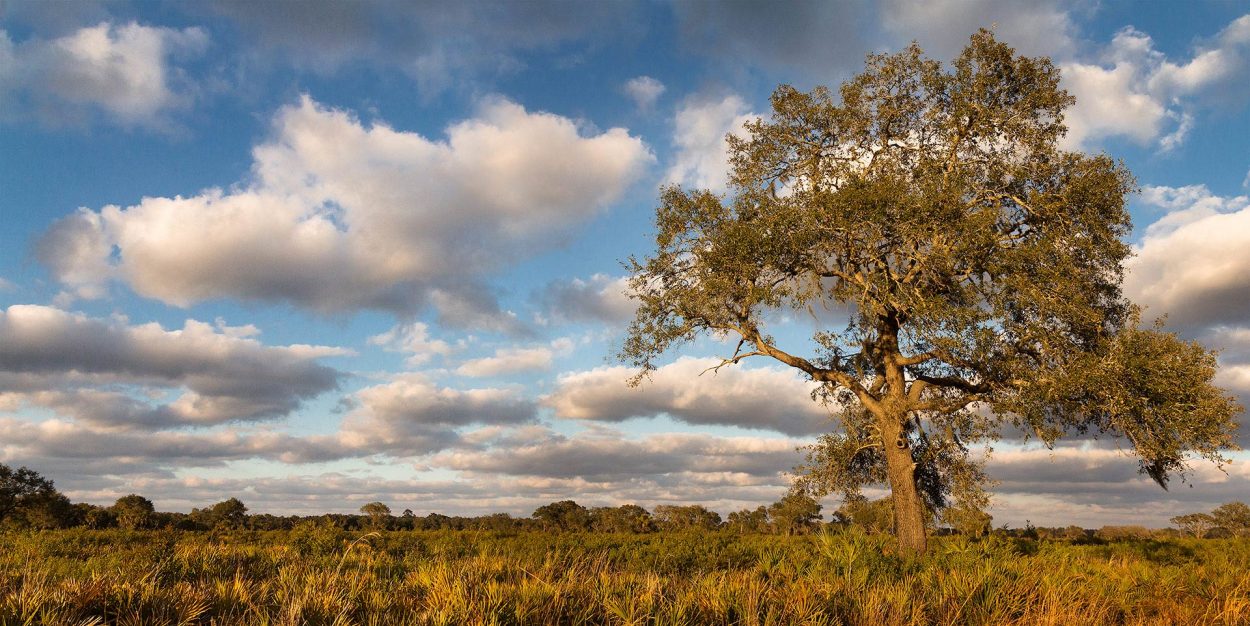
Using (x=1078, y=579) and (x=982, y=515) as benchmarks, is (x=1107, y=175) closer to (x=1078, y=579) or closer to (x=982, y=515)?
(x=982, y=515)

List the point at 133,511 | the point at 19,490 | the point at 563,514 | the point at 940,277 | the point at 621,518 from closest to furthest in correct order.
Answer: the point at 940,277
the point at 19,490
the point at 133,511
the point at 621,518
the point at 563,514

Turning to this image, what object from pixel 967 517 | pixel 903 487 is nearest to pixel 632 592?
pixel 903 487

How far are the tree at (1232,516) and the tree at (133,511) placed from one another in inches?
5579

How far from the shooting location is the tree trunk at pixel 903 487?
1981 centimetres

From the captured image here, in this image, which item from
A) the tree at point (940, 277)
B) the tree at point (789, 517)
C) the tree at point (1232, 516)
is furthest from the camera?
the tree at point (1232, 516)

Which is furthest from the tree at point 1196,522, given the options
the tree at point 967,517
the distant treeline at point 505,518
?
the tree at point 967,517

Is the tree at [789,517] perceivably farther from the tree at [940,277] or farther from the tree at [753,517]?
the tree at [940,277]

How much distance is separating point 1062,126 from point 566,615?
23.2m

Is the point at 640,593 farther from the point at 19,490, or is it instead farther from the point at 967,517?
the point at 19,490

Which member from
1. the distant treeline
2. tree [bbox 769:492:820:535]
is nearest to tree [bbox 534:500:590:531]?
the distant treeline

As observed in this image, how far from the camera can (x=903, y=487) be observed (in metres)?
20.4

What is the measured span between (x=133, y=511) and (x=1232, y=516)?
15225 cm

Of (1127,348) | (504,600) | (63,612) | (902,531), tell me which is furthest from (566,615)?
(1127,348)

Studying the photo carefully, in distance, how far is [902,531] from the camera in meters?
19.8
